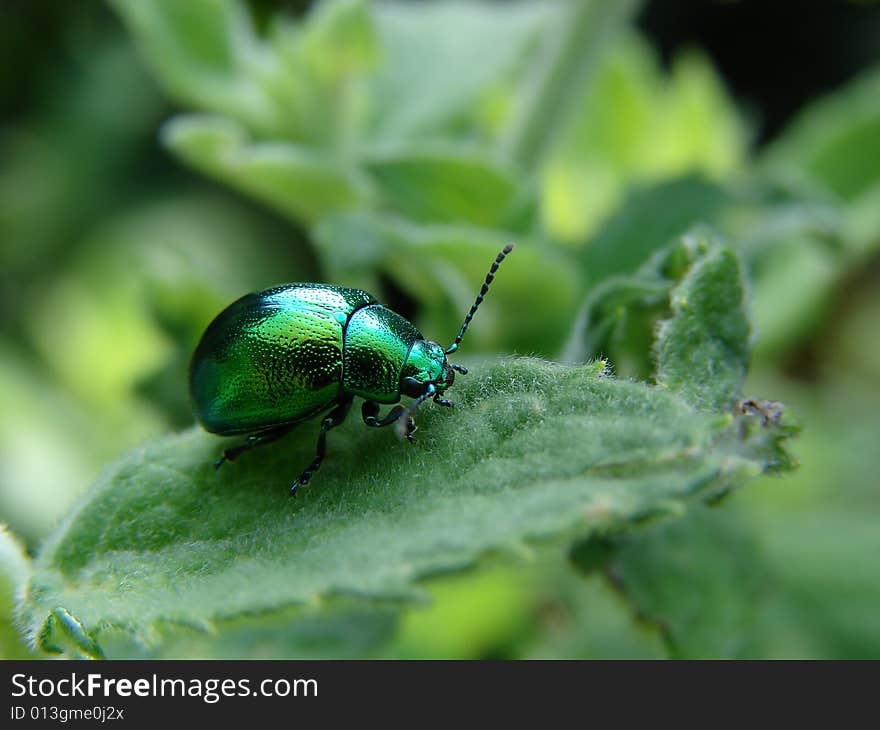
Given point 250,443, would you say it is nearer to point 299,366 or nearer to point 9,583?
point 299,366

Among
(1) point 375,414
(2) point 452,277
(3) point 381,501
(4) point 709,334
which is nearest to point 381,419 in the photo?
(1) point 375,414

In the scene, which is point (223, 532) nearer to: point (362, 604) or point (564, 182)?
point (362, 604)

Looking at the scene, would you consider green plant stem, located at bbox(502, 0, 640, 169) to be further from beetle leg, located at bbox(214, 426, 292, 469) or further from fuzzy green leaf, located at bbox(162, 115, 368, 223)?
beetle leg, located at bbox(214, 426, 292, 469)

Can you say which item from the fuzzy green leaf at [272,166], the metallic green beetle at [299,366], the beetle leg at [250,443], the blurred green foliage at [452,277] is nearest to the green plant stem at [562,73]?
the blurred green foliage at [452,277]

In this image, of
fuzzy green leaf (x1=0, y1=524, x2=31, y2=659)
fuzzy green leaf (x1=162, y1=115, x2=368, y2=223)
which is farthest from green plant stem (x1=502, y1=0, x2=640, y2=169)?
fuzzy green leaf (x1=0, y1=524, x2=31, y2=659)
